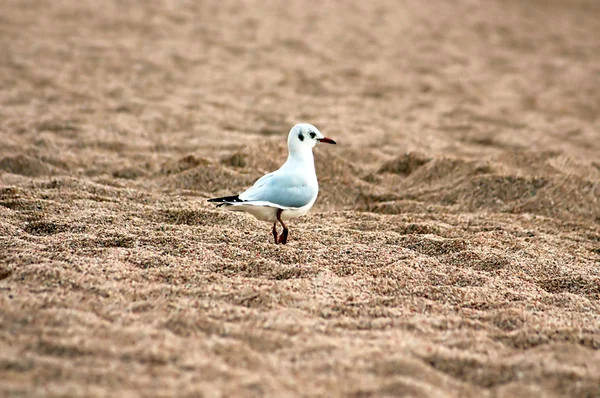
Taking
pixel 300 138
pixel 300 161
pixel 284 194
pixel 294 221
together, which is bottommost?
pixel 294 221

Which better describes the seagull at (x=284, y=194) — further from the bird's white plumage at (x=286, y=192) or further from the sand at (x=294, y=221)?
the sand at (x=294, y=221)

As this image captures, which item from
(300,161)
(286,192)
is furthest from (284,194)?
(300,161)

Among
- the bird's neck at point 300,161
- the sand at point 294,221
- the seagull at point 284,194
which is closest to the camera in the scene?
the sand at point 294,221

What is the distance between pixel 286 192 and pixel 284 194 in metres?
0.01

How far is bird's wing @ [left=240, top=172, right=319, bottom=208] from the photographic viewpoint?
10.3 feet

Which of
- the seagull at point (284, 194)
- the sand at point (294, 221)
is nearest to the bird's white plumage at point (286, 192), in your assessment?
the seagull at point (284, 194)

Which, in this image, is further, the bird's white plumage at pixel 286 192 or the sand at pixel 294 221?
the bird's white plumage at pixel 286 192

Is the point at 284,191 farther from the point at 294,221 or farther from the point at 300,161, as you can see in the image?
the point at 294,221

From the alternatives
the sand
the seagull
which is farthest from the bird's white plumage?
the sand

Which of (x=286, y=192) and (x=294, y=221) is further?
(x=294, y=221)

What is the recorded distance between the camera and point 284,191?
125 inches

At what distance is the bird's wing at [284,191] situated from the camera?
3146mm

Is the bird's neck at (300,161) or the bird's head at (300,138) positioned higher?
the bird's head at (300,138)

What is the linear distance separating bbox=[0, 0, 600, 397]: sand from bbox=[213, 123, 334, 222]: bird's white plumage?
173 millimetres
